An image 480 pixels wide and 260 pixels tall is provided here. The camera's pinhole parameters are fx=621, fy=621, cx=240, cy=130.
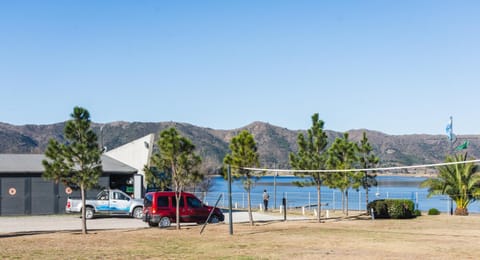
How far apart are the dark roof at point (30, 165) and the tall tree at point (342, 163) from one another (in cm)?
1303

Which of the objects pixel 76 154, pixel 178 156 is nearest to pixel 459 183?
pixel 178 156

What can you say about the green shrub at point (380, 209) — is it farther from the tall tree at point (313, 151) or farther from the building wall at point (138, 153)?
the building wall at point (138, 153)

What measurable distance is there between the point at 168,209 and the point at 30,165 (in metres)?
13.6

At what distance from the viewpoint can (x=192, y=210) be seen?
29875 millimetres

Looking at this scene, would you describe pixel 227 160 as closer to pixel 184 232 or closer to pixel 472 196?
pixel 184 232

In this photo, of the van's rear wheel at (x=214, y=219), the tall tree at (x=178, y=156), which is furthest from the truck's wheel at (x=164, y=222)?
the van's rear wheel at (x=214, y=219)

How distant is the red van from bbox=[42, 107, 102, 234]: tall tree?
434cm

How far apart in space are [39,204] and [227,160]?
565 inches

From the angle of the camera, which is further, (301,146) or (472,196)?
(472,196)

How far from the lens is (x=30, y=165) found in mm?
38594

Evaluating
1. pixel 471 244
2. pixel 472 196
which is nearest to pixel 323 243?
pixel 471 244

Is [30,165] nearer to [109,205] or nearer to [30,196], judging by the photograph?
[30,196]

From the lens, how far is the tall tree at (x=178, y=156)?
89.9 feet

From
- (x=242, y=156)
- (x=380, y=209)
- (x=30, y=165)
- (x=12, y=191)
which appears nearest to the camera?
(x=242, y=156)
